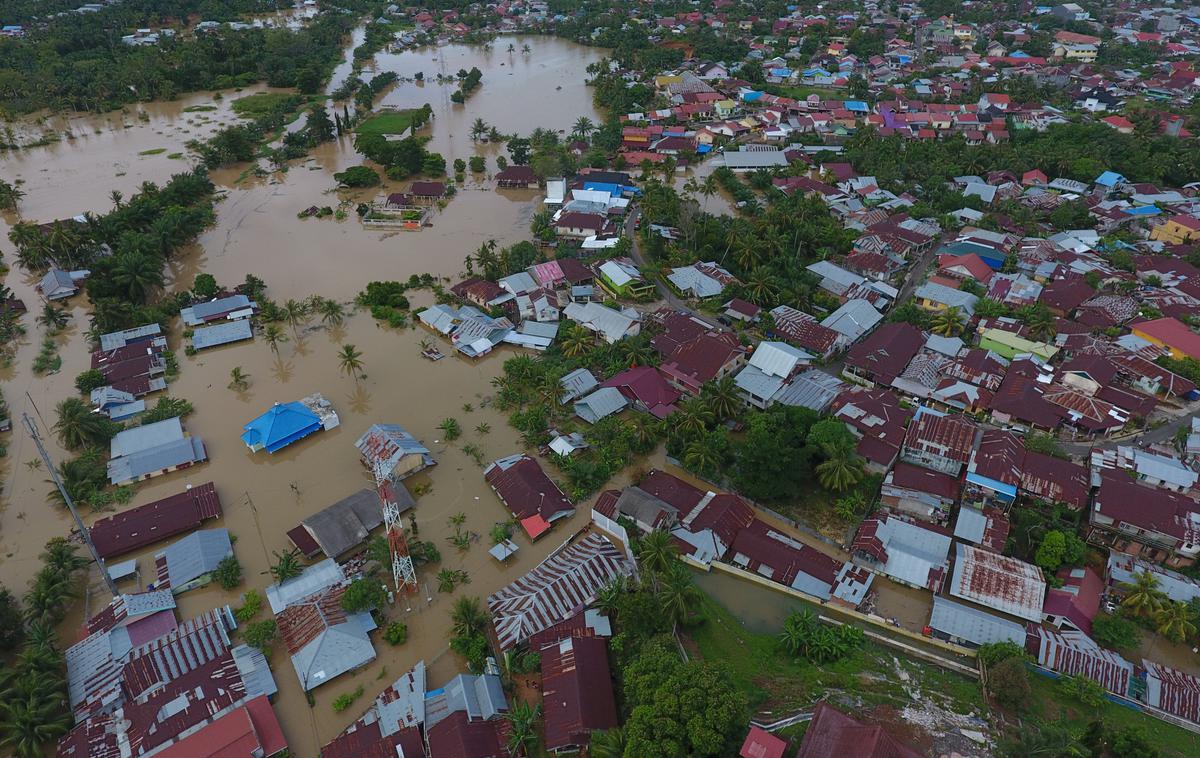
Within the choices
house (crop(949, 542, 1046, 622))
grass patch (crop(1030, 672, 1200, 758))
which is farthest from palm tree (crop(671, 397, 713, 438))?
grass patch (crop(1030, 672, 1200, 758))

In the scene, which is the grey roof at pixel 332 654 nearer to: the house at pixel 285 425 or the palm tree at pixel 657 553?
the palm tree at pixel 657 553

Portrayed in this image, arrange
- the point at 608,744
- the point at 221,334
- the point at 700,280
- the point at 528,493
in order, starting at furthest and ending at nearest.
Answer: the point at 700,280
the point at 221,334
the point at 528,493
the point at 608,744

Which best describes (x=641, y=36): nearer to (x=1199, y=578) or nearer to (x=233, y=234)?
(x=233, y=234)

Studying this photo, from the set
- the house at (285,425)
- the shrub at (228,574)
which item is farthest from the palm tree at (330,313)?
the shrub at (228,574)

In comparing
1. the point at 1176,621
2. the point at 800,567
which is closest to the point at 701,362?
the point at 800,567

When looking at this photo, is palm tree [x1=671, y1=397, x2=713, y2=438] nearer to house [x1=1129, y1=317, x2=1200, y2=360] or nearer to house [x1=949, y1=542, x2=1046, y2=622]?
house [x1=949, y1=542, x2=1046, y2=622]

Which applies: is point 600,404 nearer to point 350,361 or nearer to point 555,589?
point 555,589
